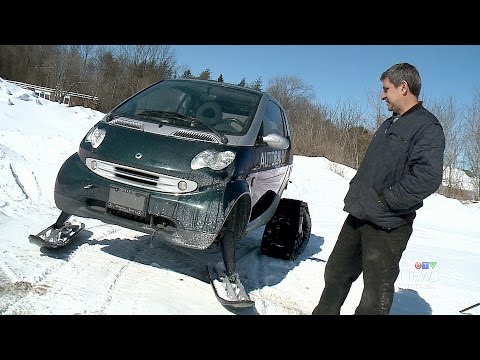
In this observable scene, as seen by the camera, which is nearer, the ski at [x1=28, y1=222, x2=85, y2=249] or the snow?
the snow

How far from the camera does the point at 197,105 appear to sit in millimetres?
4156

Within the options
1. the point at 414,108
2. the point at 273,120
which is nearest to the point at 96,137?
the point at 273,120

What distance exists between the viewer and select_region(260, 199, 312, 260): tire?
487cm

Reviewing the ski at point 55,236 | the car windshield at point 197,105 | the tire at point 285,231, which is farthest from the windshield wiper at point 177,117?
the tire at point 285,231

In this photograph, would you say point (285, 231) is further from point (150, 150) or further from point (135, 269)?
point (150, 150)

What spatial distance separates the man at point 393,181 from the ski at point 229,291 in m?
0.86

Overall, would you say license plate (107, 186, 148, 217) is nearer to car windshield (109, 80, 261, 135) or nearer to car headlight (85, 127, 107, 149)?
car headlight (85, 127, 107, 149)

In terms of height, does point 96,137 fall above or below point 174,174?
above

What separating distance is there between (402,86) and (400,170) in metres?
0.56

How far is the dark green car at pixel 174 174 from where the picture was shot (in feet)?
10.0

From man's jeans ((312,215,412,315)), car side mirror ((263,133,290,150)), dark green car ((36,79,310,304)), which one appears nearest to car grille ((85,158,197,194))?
dark green car ((36,79,310,304))

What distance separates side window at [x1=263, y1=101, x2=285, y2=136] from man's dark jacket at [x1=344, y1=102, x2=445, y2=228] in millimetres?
1567
